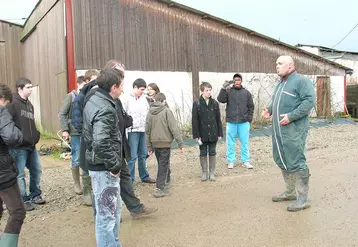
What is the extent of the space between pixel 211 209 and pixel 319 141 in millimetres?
7479

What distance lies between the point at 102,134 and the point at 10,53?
16570 mm

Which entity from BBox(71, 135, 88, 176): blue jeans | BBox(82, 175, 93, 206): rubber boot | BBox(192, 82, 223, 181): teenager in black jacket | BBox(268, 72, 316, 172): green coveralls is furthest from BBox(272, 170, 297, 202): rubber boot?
BBox(71, 135, 88, 176): blue jeans

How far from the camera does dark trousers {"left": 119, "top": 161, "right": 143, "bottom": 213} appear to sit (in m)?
4.46

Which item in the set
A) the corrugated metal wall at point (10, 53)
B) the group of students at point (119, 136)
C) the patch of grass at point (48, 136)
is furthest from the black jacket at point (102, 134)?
the corrugated metal wall at point (10, 53)

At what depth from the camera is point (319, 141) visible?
11.5 meters

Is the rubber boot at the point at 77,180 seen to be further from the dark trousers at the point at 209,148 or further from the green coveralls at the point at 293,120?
the green coveralls at the point at 293,120

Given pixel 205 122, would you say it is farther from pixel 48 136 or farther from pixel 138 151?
pixel 48 136

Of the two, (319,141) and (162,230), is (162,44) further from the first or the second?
(162,230)

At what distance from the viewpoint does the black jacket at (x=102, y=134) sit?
3316 millimetres

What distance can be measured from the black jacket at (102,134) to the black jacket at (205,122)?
3.37 m

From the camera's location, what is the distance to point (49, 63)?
536 inches

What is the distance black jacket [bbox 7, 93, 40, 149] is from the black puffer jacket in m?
1.47

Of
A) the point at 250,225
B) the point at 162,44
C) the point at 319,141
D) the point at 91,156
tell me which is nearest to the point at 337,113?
the point at 319,141

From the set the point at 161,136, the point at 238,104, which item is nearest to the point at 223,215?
the point at 161,136
